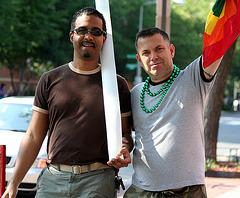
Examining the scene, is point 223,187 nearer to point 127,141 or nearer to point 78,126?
point 127,141

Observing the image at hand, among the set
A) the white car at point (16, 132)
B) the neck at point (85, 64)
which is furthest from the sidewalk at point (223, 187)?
the neck at point (85, 64)

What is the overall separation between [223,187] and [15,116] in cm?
403

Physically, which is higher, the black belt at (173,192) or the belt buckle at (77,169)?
the belt buckle at (77,169)

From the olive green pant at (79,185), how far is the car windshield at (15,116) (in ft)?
15.9

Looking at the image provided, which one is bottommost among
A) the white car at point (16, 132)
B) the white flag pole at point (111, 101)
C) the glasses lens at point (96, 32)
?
the white car at point (16, 132)

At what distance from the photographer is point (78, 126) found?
3.05 metres

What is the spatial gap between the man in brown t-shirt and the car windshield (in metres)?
4.78

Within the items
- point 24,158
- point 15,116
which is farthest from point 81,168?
point 15,116

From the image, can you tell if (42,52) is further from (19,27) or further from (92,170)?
(92,170)

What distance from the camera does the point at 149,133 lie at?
294 centimetres

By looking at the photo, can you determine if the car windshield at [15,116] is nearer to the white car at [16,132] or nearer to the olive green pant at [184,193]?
the white car at [16,132]

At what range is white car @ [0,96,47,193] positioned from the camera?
21.9 ft

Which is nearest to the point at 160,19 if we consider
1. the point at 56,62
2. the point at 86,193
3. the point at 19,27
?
the point at 86,193

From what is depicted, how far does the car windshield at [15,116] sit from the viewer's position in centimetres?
794
